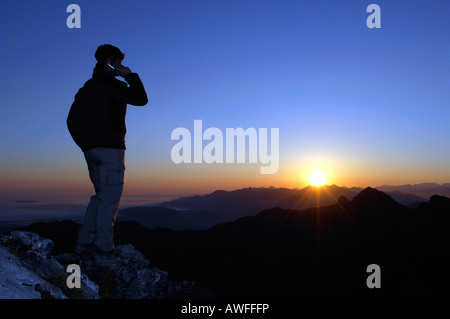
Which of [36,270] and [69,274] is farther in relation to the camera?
[69,274]

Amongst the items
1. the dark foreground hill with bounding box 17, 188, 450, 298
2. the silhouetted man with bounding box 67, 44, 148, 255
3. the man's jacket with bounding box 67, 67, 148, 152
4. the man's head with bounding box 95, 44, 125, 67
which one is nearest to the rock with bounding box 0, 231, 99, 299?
the silhouetted man with bounding box 67, 44, 148, 255

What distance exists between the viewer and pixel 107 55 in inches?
255

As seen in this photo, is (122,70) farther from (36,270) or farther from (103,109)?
(36,270)

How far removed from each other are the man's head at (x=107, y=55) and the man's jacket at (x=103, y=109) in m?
0.23

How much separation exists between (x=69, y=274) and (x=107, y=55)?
440 cm

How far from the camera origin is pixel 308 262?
64.4 meters

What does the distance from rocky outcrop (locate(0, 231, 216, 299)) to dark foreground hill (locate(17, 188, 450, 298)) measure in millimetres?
39903

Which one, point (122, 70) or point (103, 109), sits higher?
point (122, 70)

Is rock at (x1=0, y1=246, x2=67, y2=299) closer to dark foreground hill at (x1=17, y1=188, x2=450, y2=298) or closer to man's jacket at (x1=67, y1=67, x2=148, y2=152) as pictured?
man's jacket at (x1=67, y1=67, x2=148, y2=152)

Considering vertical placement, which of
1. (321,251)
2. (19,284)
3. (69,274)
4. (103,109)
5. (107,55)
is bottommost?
(321,251)

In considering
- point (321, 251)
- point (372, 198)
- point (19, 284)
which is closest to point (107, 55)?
point (19, 284)

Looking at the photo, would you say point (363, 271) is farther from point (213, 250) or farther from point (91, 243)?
point (91, 243)

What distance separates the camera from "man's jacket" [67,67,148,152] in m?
6.08

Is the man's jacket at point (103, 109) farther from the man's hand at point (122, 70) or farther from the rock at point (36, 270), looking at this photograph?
the rock at point (36, 270)
